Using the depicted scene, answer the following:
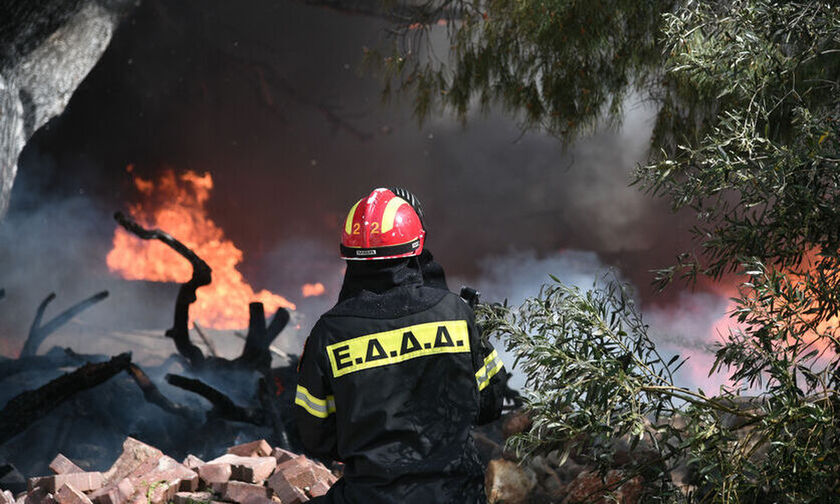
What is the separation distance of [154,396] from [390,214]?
137 inches

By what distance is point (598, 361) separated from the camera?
7.02 ft

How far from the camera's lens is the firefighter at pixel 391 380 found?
6.77ft

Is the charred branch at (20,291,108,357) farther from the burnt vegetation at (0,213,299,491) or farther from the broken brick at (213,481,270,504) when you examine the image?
the broken brick at (213,481,270,504)

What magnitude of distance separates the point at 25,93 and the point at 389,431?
387 cm

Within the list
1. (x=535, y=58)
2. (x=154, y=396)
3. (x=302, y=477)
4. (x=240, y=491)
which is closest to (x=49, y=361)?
(x=154, y=396)

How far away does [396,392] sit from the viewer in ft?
6.83

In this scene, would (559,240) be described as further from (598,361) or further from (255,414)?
(598,361)

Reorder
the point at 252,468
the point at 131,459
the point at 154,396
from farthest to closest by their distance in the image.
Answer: the point at 154,396 < the point at 131,459 < the point at 252,468

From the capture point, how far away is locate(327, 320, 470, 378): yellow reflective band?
2076 millimetres

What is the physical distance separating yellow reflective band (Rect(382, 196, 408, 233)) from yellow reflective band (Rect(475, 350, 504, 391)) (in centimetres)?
50

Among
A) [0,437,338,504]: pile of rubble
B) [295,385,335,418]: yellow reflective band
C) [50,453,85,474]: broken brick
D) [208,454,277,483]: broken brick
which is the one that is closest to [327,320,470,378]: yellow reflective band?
[295,385,335,418]: yellow reflective band

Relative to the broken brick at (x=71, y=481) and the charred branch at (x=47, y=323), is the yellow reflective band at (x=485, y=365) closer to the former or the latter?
the broken brick at (x=71, y=481)

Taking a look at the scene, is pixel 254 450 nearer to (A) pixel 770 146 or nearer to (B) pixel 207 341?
(B) pixel 207 341

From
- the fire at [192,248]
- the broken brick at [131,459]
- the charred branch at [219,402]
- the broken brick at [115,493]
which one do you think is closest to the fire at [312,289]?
the fire at [192,248]
